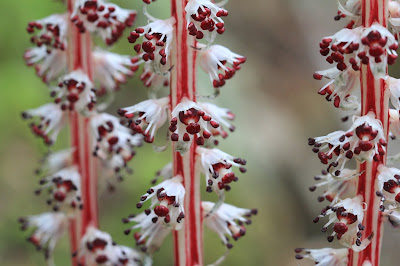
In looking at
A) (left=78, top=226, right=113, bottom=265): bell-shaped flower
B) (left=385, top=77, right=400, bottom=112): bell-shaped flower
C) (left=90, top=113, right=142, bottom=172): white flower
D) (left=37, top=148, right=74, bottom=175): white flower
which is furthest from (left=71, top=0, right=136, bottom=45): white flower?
(left=385, top=77, right=400, bottom=112): bell-shaped flower

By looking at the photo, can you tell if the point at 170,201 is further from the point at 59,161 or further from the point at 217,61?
the point at 59,161

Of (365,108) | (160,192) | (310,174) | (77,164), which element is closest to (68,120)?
(77,164)

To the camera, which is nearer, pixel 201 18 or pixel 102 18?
pixel 201 18

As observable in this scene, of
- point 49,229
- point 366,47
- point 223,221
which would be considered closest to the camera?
point 366,47

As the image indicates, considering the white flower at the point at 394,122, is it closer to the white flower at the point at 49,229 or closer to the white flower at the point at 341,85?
the white flower at the point at 341,85

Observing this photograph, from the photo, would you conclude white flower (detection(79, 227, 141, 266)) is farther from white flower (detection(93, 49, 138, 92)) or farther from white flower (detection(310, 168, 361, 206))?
white flower (detection(310, 168, 361, 206))

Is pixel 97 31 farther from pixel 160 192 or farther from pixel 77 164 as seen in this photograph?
pixel 160 192

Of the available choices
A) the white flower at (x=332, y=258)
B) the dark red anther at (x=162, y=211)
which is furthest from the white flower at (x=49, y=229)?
the white flower at (x=332, y=258)

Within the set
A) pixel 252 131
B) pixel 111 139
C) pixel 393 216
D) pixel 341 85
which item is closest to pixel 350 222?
pixel 393 216
